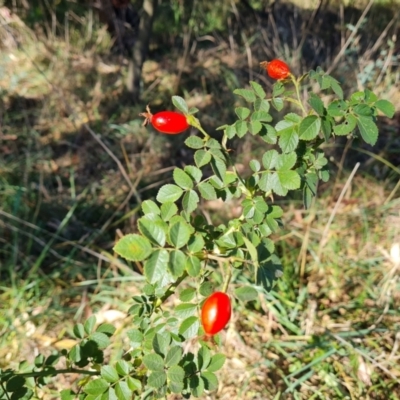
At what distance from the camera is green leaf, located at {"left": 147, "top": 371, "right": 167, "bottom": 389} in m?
0.78

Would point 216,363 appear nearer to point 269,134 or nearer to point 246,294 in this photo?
point 246,294

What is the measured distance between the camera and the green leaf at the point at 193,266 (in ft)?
2.20

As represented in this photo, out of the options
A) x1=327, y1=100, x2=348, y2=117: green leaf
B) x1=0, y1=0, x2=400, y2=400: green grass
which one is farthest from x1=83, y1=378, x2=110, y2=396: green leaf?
x1=0, y1=0, x2=400, y2=400: green grass

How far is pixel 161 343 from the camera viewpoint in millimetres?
826

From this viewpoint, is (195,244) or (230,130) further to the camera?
(230,130)

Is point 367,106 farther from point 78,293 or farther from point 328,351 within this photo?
point 78,293

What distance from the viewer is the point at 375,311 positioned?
1.80 meters

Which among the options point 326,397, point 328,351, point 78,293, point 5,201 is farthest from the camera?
point 5,201

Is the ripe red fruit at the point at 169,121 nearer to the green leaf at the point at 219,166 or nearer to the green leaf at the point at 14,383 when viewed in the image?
the green leaf at the point at 219,166

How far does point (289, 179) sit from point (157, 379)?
0.43 m

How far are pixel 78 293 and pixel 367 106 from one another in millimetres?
1586

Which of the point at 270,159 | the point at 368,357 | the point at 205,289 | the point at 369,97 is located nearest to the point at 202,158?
the point at 270,159

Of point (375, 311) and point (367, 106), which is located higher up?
point (367, 106)

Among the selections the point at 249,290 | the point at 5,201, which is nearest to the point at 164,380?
the point at 249,290
